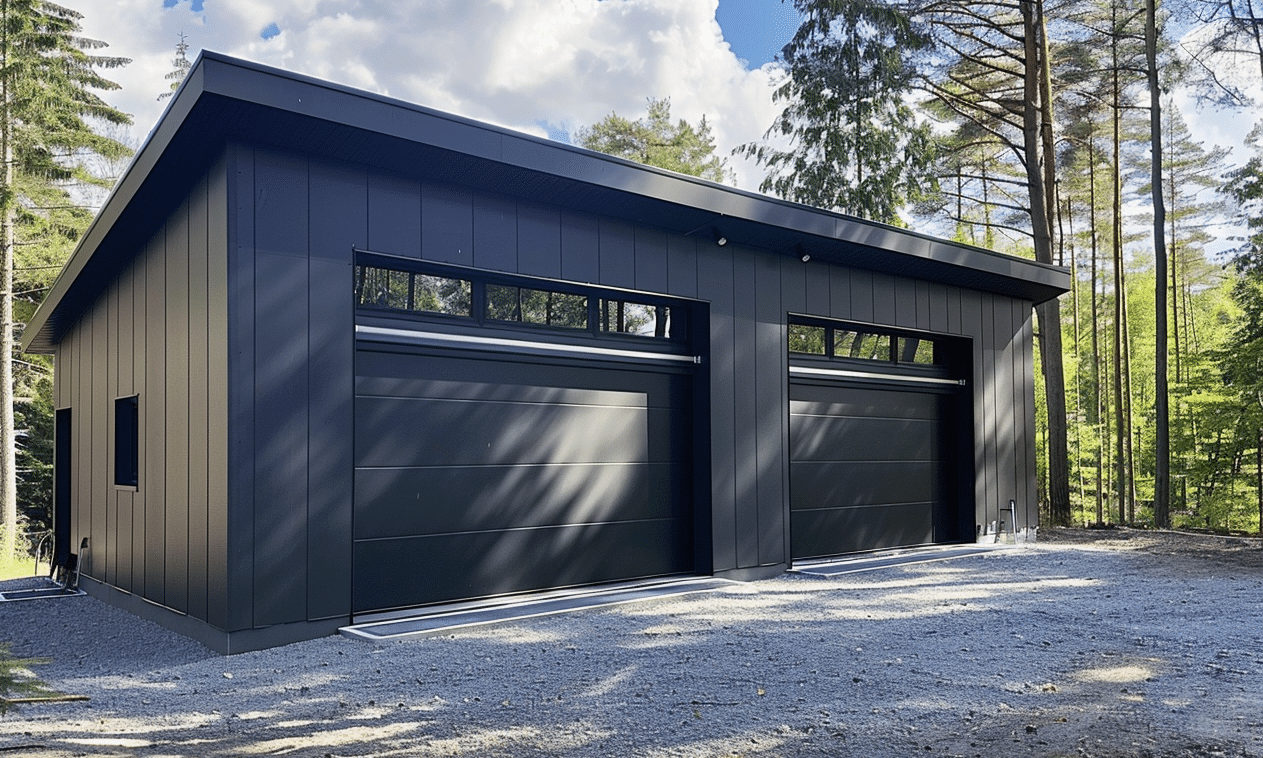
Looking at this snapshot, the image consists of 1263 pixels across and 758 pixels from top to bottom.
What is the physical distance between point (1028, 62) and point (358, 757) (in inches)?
592

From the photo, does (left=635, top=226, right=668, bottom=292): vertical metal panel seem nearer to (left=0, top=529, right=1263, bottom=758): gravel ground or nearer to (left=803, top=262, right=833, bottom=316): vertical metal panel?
(left=803, top=262, right=833, bottom=316): vertical metal panel

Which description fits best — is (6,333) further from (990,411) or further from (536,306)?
(990,411)

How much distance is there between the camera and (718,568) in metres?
7.86

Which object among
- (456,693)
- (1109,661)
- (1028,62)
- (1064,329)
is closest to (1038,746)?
(1109,661)

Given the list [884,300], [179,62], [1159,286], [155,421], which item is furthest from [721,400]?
[179,62]

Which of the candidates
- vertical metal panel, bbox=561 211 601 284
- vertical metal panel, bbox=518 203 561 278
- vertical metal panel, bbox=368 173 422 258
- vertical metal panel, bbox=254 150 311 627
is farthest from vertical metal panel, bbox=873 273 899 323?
vertical metal panel, bbox=254 150 311 627

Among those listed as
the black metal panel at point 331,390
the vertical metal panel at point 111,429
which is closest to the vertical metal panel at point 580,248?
the black metal panel at point 331,390

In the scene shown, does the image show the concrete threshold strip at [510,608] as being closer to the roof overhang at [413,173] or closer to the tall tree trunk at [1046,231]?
the roof overhang at [413,173]

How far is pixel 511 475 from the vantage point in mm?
6836

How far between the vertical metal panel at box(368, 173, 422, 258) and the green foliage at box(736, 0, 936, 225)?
11.6 meters

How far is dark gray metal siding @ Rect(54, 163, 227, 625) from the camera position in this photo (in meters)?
5.67

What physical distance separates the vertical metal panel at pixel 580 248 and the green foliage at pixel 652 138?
1590 cm

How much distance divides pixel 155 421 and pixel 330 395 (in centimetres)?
194

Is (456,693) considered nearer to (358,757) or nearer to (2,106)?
(358,757)
